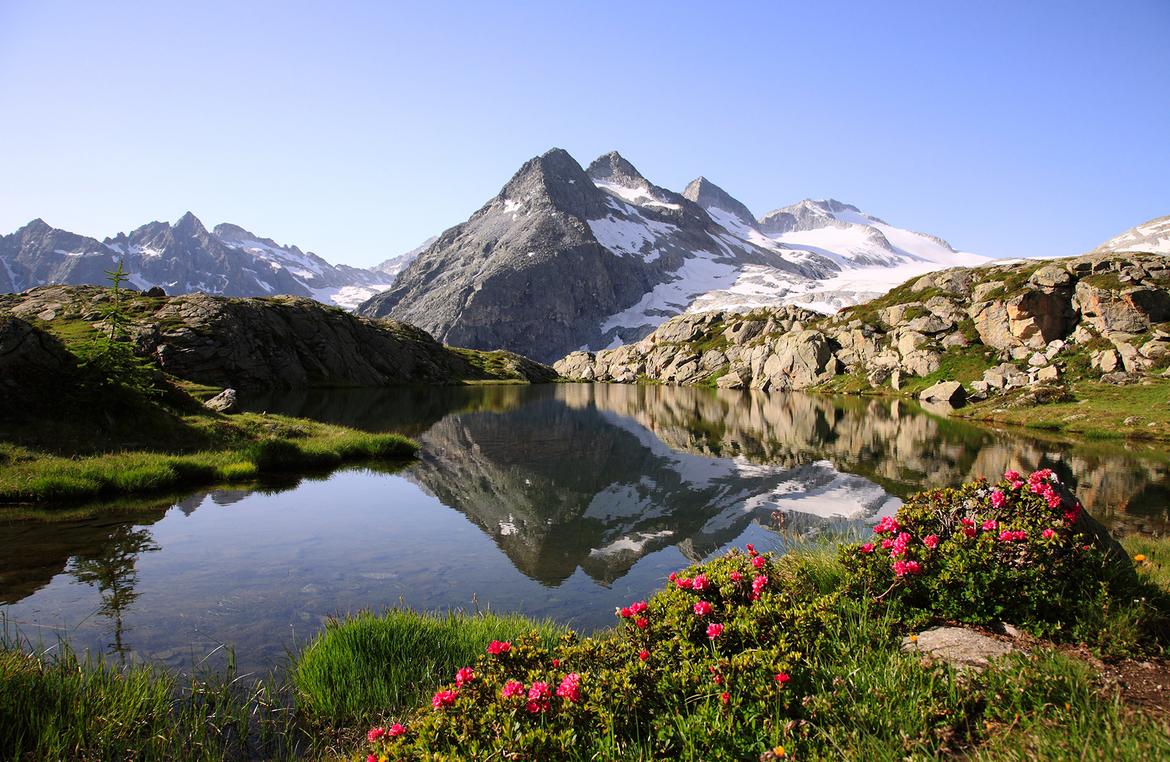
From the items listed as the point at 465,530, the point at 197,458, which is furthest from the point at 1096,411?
the point at 197,458

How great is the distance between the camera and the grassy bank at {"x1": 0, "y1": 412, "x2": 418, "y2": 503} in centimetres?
2067

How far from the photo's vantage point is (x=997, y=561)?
7.95 m

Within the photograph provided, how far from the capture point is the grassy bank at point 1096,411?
45.2m

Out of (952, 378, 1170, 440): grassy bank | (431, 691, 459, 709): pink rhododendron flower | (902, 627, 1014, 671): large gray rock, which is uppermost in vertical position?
(431, 691, 459, 709): pink rhododendron flower

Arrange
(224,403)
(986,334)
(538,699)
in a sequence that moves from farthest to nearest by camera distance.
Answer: (986,334), (224,403), (538,699)

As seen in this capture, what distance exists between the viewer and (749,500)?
26125 millimetres

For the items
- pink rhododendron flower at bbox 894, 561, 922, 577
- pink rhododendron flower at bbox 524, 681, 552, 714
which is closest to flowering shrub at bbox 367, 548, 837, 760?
pink rhododendron flower at bbox 524, 681, 552, 714

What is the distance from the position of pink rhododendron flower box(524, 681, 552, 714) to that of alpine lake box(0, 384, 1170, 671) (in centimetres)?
697

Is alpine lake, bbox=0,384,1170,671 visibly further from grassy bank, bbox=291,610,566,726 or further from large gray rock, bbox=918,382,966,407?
large gray rock, bbox=918,382,966,407

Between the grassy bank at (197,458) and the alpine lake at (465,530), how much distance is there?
1618 millimetres

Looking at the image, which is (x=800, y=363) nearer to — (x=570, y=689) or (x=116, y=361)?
(x=116, y=361)

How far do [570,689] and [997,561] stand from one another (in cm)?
630

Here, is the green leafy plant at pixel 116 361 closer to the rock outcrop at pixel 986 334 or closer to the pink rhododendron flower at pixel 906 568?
the pink rhododendron flower at pixel 906 568

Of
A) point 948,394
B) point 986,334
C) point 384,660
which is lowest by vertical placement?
point 948,394
